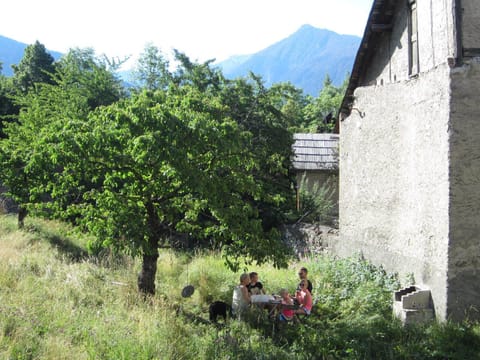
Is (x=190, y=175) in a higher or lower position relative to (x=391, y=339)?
higher

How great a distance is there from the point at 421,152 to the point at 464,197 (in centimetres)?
123

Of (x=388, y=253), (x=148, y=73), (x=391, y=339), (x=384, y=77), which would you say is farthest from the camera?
(x=148, y=73)

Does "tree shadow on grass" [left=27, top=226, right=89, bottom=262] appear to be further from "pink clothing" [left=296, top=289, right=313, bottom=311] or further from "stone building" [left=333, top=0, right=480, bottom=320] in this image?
"stone building" [left=333, top=0, right=480, bottom=320]

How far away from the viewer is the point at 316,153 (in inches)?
692

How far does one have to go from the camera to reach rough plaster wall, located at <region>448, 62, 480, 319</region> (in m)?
7.23

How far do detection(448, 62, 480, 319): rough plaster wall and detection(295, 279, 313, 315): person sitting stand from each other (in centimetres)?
207

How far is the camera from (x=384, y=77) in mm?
11055

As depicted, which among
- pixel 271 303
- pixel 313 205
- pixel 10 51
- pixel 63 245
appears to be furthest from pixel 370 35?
pixel 10 51

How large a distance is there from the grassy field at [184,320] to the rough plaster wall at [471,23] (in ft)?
14.0

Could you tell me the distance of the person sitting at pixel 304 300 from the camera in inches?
303

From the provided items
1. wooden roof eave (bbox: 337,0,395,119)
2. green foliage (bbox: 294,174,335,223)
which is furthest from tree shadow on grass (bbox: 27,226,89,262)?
wooden roof eave (bbox: 337,0,395,119)

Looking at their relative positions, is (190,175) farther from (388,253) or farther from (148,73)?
(148,73)

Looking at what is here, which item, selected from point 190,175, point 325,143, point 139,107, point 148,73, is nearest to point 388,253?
point 190,175

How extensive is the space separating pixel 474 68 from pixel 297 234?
8.18 m
